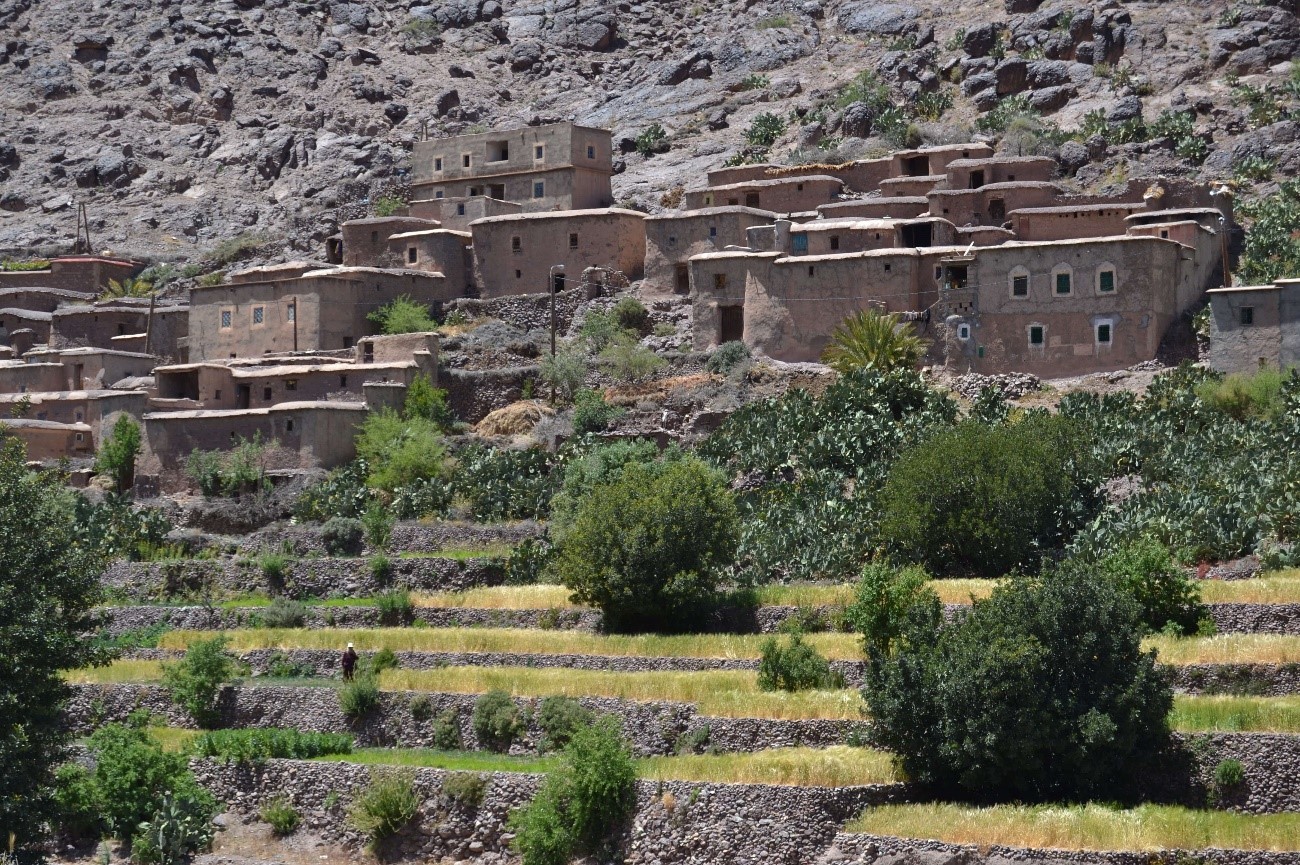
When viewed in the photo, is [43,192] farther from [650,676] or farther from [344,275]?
[650,676]

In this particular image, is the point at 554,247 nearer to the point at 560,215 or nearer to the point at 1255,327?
the point at 560,215

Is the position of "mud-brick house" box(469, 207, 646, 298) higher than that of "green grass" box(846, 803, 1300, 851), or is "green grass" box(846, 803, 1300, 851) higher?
"mud-brick house" box(469, 207, 646, 298)

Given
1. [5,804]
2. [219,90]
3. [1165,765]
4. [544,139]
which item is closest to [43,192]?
[219,90]

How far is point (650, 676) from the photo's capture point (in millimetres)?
36000

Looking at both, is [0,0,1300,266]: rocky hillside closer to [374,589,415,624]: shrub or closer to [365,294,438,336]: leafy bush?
[365,294,438,336]: leafy bush

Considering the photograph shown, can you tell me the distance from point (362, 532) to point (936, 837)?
73.6ft

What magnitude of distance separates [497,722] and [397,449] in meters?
17.3

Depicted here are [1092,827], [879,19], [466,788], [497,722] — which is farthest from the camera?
[879,19]

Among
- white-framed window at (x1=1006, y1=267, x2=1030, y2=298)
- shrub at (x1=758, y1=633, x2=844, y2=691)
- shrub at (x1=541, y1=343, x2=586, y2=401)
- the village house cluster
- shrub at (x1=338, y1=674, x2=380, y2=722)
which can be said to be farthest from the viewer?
shrub at (x1=541, y1=343, x2=586, y2=401)

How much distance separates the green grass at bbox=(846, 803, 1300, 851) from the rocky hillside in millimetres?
37060

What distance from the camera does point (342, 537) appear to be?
157 feet

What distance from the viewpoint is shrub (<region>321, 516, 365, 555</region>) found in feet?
157

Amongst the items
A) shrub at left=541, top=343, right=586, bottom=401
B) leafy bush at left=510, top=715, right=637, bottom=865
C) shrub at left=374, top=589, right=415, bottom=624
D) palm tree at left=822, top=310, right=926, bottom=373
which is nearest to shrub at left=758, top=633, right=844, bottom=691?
leafy bush at left=510, top=715, right=637, bottom=865

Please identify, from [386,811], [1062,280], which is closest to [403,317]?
[1062,280]
